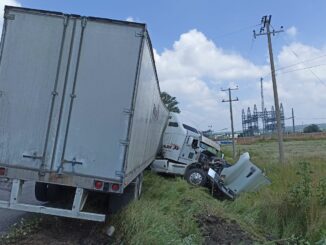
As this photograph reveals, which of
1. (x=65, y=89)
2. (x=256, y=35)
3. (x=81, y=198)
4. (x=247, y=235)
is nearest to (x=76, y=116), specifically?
(x=65, y=89)

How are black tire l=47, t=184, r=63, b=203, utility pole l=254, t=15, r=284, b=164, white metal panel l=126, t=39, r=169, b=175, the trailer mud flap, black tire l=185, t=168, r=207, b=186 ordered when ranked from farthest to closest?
utility pole l=254, t=15, r=284, b=164, black tire l=185, t=168, r=207, b=186, the trailer mud flap, black tire l=47, t=184, r=63, b=203, white metal panel l=126, t=39, r=169, b=175

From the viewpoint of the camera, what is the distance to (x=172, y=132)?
19.2 meters

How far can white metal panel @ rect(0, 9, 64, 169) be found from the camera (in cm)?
723

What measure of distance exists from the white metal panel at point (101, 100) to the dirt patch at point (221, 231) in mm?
2084

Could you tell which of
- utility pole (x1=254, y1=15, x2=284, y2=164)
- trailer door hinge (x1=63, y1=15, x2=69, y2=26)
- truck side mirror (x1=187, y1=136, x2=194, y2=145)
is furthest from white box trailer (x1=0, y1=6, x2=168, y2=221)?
utility pole (x1=254, y1=15, x2=284, y2=164)

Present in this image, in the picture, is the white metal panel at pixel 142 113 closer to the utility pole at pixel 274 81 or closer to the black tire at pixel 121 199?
the black tire at pixel 121 199

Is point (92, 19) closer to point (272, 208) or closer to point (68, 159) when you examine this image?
point (68, 159)

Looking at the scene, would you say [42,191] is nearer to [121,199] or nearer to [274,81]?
[121,199]

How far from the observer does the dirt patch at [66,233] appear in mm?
7355

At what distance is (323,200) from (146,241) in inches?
147

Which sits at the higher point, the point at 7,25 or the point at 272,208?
the point at 7,25

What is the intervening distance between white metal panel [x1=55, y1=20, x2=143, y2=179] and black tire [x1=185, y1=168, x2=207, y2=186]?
10150 mm

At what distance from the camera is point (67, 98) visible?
7227 mm

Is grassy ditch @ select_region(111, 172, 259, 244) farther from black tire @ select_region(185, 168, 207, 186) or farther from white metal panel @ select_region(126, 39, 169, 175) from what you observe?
black tire @ select_region(185, 168, 207, 186)
